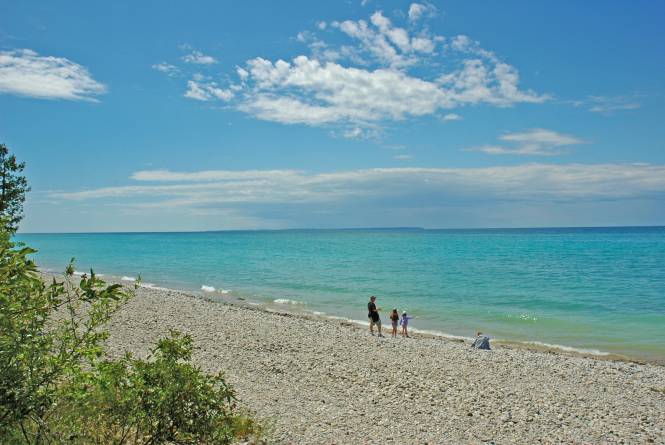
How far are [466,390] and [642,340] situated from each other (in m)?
15.9

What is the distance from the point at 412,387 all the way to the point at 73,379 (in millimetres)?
11566

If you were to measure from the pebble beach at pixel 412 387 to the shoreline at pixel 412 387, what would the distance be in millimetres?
45

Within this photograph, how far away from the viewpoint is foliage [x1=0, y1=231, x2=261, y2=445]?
3.91 meters

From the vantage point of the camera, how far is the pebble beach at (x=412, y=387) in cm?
1153

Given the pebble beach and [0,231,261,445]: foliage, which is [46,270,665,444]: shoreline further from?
[0,231,261,445]: foliage

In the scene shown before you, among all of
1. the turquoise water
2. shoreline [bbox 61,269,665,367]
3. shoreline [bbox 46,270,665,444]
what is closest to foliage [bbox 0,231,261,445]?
shoreline [bbox 46,270,665,444]

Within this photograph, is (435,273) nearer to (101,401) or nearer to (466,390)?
(466,390)

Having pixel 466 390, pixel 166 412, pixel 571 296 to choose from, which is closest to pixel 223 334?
pixel 466 390

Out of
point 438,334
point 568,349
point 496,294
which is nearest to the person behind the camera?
point 568,349

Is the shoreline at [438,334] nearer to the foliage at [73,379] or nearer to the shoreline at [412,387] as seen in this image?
the shoreline at [412,387]

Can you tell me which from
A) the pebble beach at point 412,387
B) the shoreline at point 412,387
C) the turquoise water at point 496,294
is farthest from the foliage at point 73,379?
the turquoise water at point 496,294

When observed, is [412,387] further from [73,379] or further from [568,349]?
[568,349]

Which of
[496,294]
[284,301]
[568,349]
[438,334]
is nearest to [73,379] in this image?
[438,334]

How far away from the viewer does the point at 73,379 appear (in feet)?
16.1
